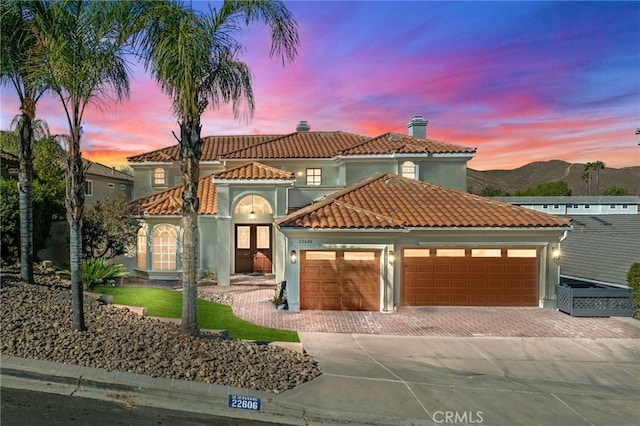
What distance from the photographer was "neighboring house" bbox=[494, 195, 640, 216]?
177 feet

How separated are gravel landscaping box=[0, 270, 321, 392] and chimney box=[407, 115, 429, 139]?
832 inches

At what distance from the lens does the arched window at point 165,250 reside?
18344mm

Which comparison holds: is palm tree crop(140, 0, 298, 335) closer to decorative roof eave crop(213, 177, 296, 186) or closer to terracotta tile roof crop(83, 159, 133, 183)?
decorative roof eave crop(213, 177, 296, 186)

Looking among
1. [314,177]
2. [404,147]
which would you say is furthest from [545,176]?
[314,177]

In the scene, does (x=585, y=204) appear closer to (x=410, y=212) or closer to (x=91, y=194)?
(x=410, y=212)

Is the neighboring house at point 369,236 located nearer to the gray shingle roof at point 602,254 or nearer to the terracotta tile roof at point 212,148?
the terracotta tile roof at point 212,148

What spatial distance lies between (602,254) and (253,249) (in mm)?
18384

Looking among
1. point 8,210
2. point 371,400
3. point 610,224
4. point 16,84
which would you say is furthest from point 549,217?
point 8,210

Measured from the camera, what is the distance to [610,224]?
2478cm

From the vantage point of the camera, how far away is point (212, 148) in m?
25.1

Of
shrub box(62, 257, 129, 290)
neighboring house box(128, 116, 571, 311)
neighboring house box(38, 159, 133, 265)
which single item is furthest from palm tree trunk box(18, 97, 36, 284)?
neighboring house box(128, 116, 571, 311)

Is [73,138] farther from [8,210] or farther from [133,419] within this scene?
[8,210]

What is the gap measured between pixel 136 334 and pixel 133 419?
9.32ft

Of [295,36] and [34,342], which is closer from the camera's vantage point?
[34,342]
